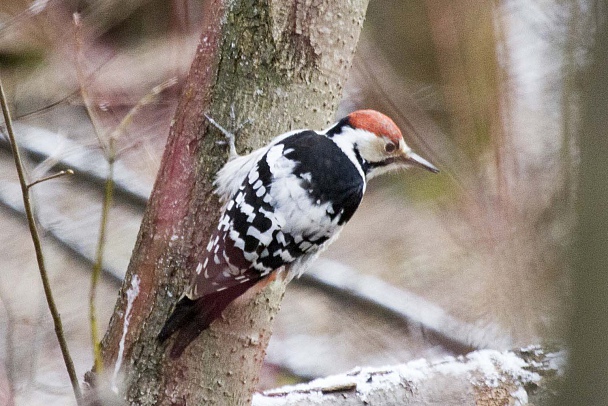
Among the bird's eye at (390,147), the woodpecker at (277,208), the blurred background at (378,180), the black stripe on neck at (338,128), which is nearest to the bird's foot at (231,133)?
the woodpecker at (277,208)

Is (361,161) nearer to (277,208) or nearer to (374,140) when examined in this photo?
(374,140)

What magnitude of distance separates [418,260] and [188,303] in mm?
3236

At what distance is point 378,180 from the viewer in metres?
4.74

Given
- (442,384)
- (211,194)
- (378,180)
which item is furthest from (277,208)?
(378,180)

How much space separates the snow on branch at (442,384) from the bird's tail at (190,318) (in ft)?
1.22

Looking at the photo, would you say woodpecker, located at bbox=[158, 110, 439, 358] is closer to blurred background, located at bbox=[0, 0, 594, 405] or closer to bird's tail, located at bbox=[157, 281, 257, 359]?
bird's tail, located at bbox=[157, 281, 257, 359]

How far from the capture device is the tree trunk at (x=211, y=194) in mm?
1842

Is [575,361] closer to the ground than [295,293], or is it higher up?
higher up

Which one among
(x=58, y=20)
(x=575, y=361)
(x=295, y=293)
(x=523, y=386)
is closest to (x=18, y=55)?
(x=58, y=20)

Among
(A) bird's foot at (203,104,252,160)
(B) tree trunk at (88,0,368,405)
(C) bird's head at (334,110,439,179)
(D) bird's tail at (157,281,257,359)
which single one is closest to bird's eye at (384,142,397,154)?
(C) bird's head at (334,110,439,179)

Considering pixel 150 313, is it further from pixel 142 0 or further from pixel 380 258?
pixel 380 258

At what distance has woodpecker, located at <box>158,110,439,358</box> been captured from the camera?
1822mm

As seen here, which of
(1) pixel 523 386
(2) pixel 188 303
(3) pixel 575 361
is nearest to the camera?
(3) pixel 575 361

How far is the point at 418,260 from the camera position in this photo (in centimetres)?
487
